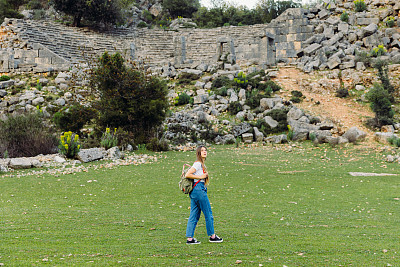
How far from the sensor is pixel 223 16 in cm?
5284

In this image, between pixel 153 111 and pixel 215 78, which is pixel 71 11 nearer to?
pixel 215 78

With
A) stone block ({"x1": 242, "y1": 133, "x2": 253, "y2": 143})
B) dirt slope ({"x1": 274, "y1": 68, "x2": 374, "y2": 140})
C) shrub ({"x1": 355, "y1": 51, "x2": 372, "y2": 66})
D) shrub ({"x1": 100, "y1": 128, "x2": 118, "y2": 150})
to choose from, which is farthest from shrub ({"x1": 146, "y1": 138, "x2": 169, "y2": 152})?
shrub ({"x1": 355, "y1": 51, "x2": 372, "y2": 66})

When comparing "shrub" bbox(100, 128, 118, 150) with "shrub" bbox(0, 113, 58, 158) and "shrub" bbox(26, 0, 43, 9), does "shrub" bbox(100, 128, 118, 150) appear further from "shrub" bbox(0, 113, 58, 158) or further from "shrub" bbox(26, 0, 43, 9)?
"shrub" bbox(26, 0, 43, 9)

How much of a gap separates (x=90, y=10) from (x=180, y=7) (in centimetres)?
1708

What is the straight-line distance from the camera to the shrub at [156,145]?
18.3 metres

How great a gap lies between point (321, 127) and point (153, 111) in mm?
8491

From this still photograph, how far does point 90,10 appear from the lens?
41656 millimetres

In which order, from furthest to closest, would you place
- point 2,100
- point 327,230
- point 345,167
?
point 2,100
point 345,167
point 327,230

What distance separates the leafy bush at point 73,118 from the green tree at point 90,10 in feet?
82.6

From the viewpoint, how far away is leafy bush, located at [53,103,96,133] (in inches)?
750

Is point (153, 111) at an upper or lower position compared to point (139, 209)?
upper

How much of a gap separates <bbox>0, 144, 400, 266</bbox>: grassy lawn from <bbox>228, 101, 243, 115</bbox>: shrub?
10.00 m

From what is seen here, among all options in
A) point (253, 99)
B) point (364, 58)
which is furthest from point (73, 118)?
point (364, 58)

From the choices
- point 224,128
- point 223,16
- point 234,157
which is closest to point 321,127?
point 224,128
